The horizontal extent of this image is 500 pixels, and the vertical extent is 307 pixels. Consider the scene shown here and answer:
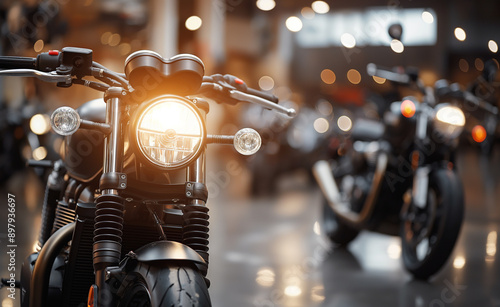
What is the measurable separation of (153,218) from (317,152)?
28.3 ft

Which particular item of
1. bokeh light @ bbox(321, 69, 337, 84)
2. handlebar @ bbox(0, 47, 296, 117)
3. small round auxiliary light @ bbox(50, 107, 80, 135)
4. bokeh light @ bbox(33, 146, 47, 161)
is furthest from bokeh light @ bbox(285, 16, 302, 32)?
small round auxiliary light @ bbox(50, 107, 80, 135)

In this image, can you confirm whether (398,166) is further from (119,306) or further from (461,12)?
(461,12)

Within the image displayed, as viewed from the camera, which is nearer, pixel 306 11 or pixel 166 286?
pixel 166 286

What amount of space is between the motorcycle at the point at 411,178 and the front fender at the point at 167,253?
2213 mm

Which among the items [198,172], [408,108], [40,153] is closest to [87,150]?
[198,172]

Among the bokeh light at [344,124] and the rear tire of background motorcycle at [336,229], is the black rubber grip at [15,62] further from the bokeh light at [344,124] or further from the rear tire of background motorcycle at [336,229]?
the bokeh light at [344,124]

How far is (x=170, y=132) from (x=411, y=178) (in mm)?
2721

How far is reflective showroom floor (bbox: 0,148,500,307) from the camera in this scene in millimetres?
3416

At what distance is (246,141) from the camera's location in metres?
1.90

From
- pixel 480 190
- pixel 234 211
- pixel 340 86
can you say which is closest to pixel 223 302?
pixel 234 211

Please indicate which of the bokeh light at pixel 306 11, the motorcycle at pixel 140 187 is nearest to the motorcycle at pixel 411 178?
the motorcycle at pixel 140 187

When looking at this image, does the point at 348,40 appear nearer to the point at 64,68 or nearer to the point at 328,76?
the point at 64,68

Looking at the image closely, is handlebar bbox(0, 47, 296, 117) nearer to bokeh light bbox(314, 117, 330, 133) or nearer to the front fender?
the front fender

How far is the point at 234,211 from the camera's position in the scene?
6844 millimetres
